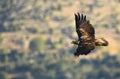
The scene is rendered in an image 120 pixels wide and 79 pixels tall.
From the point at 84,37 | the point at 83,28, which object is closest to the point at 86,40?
the point at 84,37

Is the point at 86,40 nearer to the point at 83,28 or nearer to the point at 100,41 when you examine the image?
the point at 100,41

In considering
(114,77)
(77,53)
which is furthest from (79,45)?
(114,77)

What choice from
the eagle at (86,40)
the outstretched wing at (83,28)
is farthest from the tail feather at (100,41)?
the outstretched wing at (83,28)

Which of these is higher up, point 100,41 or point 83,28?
point 83,28

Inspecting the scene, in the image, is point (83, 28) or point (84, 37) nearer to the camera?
point (84, 37)

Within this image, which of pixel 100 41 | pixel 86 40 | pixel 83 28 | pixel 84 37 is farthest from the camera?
pixel 83 28

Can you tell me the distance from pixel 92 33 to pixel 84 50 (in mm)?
1164

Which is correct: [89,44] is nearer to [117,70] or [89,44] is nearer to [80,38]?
[80,38]

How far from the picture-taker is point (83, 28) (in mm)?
31250

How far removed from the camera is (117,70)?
655ft

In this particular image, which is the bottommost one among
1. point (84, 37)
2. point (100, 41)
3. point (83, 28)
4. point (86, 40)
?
point (100, 41)

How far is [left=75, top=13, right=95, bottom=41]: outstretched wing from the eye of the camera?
30081mm

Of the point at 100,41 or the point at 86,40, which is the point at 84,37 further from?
the point at 100,41

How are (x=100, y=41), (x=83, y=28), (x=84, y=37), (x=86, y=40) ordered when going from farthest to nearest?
(x=83, y=28) < (x=84, y=37) < (x=86, y=40) < (x=100, y=41)
